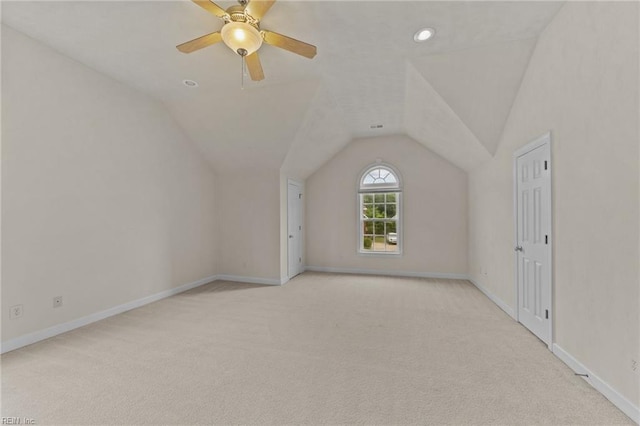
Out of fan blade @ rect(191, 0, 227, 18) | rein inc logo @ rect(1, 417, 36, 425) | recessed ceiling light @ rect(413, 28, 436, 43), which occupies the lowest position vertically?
rein inc logo @ rect(1, 417, 36, 425)

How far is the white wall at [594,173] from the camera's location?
1641 mm

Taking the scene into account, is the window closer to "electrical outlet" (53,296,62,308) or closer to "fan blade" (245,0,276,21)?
"fan blade" (245,0,276,21)

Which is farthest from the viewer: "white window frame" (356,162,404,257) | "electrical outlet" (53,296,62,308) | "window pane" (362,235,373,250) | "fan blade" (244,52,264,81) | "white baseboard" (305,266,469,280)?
"window pane" (362,235,373,250)

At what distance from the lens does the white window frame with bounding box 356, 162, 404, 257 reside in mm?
5625

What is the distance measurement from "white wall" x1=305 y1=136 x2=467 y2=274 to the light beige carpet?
6.52 ft

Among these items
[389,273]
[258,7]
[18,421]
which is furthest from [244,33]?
[389,273]

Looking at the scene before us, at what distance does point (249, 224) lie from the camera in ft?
16.7

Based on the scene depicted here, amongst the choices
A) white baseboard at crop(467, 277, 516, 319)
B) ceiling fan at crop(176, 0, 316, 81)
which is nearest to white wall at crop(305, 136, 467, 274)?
white baseboard at crop(467, 277, 516, 319)

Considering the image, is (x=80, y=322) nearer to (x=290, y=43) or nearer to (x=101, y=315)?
(x=101, y=315)

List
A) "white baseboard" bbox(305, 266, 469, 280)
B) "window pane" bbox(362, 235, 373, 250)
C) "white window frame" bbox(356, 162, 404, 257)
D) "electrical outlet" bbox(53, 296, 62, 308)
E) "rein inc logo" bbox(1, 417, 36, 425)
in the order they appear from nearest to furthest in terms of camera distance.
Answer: "rein inc logo" bbox(1, 417, 36, 425) < "electrical outlet" bbox(53, 296, 62, 308) < "white baseboard" bbox(305, 266, 469, 280) < "white window frame" bbox(356, 162, 404, 257) < "window pane" bbox(362, 235, 373, 250)

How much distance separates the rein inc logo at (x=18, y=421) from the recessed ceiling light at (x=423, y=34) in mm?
Answer: 4081

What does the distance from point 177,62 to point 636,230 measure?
4179 millimetres

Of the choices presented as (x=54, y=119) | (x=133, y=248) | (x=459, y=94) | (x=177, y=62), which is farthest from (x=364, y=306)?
(x=54, y=119)

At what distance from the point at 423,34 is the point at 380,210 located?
373 cm
